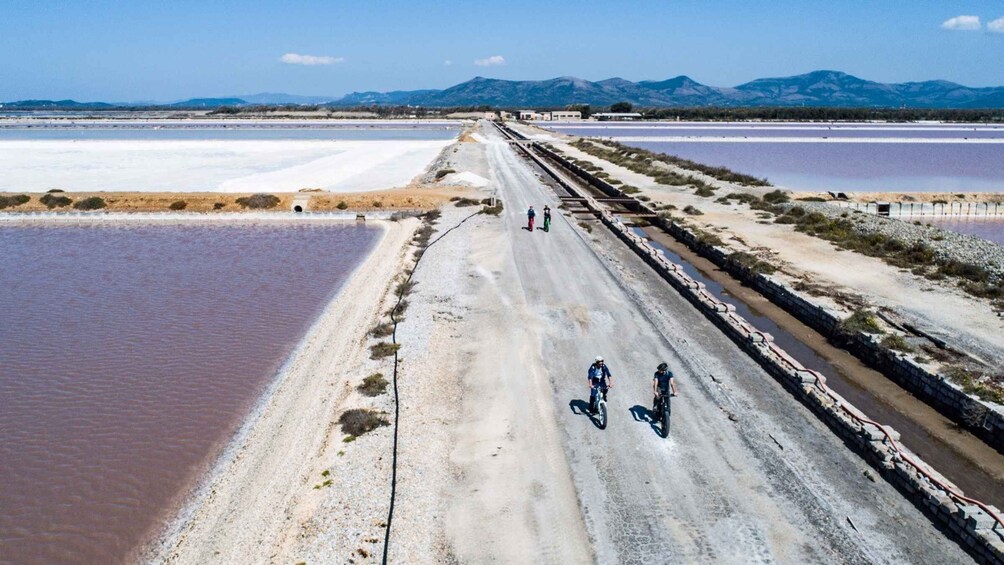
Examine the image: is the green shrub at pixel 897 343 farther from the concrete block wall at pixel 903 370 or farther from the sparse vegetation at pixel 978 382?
the sparse vegetation at pixel 978 382

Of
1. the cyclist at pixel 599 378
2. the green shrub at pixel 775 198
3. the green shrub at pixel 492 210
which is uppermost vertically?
the green shrub at pixel 775 198

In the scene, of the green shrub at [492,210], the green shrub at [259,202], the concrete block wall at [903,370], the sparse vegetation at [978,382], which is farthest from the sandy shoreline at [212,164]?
the sparse vegetation at [978,382]

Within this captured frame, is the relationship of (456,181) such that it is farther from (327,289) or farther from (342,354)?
(342,354)

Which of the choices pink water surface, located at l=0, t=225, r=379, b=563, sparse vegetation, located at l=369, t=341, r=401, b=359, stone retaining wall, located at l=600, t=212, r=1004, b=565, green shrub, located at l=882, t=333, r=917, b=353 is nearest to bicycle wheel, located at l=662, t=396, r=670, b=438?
stone retaining wall, located at l=600, t=212, r=1004, b=565

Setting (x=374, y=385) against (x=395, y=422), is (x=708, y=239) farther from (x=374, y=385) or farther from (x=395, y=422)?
(x=395, y=422)

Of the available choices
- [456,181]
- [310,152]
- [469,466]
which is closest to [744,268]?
[469,466]

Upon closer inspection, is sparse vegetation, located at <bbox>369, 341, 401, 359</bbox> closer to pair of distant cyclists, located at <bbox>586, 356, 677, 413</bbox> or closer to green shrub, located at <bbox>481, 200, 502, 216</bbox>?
pair of distant cyclists, located at <bbox>586, 356, 677, 413</bbox>

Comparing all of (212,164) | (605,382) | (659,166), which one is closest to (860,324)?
(605,382)
